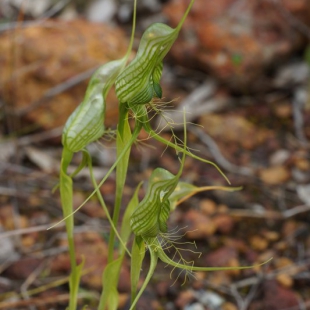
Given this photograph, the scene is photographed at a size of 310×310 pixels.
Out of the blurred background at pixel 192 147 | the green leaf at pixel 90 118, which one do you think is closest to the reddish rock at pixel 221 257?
the blurred background at pixel 192 147

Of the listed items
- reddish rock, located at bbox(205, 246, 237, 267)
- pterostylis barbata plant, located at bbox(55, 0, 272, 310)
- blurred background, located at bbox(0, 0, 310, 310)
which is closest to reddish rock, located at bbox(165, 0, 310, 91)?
blurred background, located at bbox(0, 0, 310, 310)

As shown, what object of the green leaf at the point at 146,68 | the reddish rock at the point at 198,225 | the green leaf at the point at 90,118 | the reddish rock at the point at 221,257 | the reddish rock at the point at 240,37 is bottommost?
the reddish rock at the point at 221,257

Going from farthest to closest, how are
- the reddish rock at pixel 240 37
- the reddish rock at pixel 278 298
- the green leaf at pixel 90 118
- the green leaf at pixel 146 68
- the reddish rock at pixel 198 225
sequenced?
1. the reddish rock at pixel 240 37
2. the reddish rock at pixel 198 225
3. the reddish rock at pixel 278 298
4. the green leaf at pixel 90 118
5. the green leaf at pixel 146 68

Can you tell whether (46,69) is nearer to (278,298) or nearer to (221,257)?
(221,257)

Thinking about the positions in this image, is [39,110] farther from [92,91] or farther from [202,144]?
[92,91]

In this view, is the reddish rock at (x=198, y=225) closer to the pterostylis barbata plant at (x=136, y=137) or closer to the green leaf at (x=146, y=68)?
the pterostylis barbata plant at (x=136, y=137)

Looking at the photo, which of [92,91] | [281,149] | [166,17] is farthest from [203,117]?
[92,91]

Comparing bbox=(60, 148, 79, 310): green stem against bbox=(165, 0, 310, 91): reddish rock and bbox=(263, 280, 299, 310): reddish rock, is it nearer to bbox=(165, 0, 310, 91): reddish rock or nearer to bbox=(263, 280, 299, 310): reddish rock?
bbox=(263, 280, 299, 310): reddish rock

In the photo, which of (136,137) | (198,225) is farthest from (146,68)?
(198,225)
